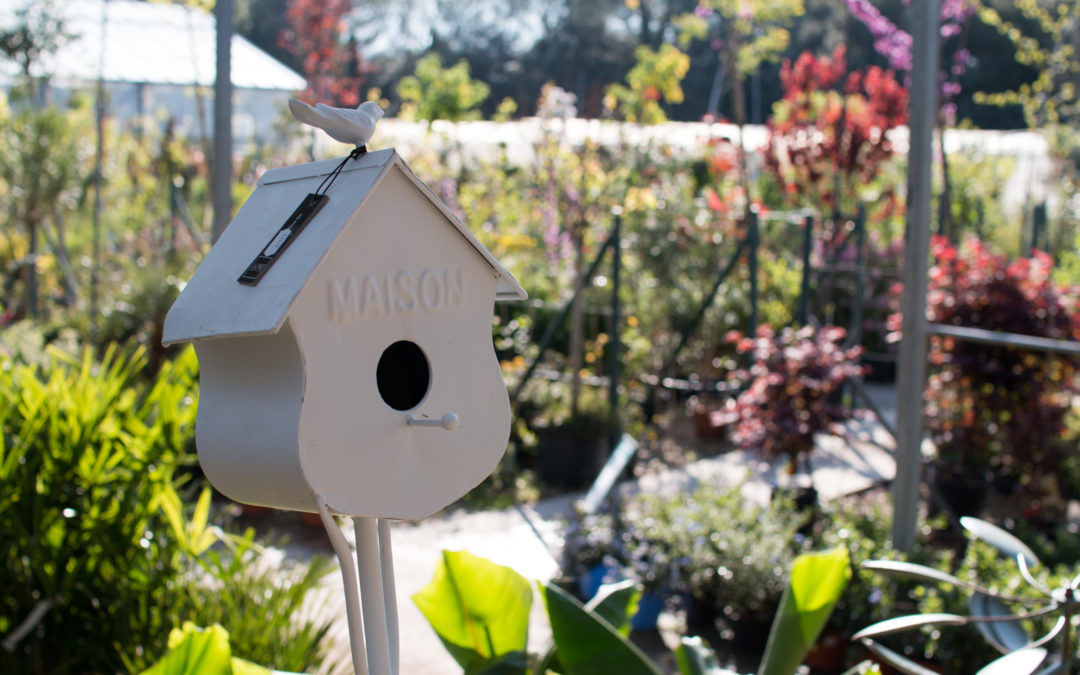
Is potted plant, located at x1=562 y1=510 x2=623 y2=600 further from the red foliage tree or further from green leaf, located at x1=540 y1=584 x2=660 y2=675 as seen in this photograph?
the red foliage tree

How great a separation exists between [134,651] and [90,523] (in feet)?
1.23

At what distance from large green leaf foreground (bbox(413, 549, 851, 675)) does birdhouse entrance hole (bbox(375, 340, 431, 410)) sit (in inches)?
A: 22.5

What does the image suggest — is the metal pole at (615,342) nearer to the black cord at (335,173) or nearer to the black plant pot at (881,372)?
the black cord at (335,173)

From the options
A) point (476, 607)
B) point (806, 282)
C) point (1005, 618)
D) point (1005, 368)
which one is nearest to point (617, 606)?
point (476, 607)

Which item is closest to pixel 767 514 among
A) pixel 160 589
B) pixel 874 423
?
pixel 160 589

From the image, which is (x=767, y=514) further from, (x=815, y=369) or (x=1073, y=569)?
(x=1073, y=569)

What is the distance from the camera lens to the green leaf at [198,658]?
1.32 metres

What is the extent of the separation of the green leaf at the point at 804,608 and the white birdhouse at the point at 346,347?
92 cm

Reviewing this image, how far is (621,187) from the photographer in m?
7.46

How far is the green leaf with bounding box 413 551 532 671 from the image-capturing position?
1.97 metres

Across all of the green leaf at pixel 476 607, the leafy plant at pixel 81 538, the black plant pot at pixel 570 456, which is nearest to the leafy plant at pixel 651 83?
the black plant pot at pixel 570 456

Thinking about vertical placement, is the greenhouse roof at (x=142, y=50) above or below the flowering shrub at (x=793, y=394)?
above

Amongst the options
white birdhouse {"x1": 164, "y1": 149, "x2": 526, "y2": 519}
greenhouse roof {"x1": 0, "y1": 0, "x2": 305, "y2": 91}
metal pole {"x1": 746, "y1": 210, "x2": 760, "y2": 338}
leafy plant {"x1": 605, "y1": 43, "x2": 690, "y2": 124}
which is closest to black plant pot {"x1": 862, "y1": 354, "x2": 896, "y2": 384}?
leafy plant {"x1": 605, "y1": 43, "x2": 690, "y2": 124}

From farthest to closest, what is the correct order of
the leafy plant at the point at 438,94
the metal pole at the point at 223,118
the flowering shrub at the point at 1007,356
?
the leafy plant at the point at 438,94 → the flowering shrub at the point at 1007,356 → the metal pole at the point at 223,118
